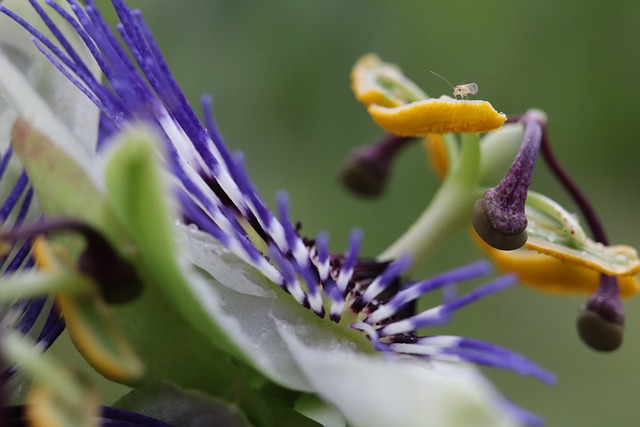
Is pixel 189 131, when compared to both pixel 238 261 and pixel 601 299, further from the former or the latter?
pixel 601 299

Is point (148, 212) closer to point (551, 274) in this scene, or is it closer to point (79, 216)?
point (79, 216)

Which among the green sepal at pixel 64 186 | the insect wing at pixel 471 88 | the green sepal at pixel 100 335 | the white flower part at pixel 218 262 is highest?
the insect wing at pixel 471 88

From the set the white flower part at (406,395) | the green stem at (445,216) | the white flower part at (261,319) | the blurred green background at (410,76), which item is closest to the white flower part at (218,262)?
the white flower part at (261,319)

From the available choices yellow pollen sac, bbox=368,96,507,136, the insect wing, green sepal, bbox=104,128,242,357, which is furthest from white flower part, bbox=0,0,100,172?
the insect wing

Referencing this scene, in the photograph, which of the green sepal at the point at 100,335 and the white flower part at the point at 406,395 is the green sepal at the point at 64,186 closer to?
the green sepal at the point at 100,335

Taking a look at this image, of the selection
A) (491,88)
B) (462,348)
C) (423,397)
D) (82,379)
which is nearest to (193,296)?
(82,379)
